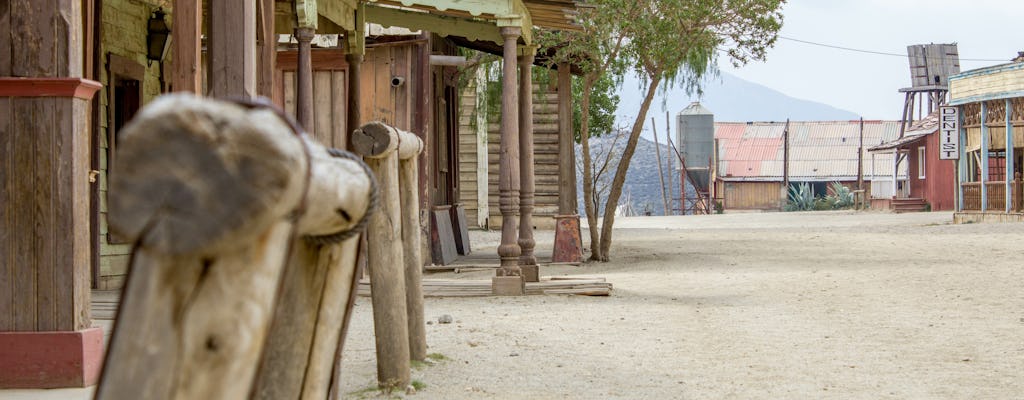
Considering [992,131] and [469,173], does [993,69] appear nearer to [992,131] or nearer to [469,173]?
[992,131]

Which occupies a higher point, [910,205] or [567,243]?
[910,205]

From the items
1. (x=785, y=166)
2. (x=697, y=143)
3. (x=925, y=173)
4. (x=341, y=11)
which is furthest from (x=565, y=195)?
(x=697, y=143)

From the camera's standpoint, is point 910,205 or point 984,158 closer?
point 984,158

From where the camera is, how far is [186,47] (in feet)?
18.5

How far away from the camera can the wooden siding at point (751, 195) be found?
54375mm

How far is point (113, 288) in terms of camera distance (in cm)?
1097

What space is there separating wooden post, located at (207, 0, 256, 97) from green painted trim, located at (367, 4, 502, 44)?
6.07m

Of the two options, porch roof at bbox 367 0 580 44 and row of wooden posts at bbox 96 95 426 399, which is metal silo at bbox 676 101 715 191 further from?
row of wooden posts at bbox 96 95 426 399

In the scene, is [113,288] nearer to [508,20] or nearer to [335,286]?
[508,20]

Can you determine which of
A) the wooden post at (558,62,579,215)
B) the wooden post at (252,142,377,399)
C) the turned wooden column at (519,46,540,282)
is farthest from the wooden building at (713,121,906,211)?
the wooden post at (252,142,377,399)

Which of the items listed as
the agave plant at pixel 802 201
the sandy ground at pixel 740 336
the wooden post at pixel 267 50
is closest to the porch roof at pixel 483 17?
the sandy ground at pixel 740 336

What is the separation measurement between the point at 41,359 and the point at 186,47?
1.52m

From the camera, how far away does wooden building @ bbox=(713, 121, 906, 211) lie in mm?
54594

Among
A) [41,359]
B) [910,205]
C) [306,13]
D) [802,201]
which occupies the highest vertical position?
[306,13]
